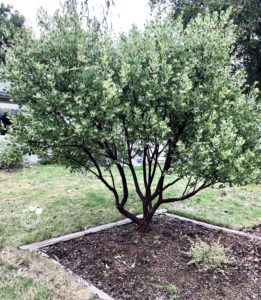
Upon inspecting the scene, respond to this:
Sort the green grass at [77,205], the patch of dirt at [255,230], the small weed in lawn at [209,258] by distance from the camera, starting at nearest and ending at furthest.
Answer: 1. the small weed in lawn at [209,258]
2. the green grass at [77,205]
3. the patch of dirt at [255,230]

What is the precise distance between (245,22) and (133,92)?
12.2 meters

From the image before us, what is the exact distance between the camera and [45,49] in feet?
10.6

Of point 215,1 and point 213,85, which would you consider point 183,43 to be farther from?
point 215,1

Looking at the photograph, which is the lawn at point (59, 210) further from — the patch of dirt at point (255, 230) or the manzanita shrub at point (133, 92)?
the manzanita shrub at point (133, 92)

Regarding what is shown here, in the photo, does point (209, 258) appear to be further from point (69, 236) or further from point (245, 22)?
point (245, 22)

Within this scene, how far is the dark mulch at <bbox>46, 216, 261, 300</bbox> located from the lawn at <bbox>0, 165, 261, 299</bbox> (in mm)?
420

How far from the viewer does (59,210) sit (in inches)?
222

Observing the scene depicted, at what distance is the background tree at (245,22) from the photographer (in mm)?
11648

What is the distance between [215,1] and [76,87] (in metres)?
11.7

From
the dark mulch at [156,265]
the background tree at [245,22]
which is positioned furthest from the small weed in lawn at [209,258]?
the background tree at [245,22]

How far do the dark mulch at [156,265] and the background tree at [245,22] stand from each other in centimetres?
1008

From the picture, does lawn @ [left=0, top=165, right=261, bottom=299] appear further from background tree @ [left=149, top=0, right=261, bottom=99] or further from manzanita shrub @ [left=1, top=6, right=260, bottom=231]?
background tree @ [left=149, top=0, right=261, bottom=99]

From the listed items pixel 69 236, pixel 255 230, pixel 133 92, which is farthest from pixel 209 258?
pixel 133 92

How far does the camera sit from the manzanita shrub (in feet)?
10.1
